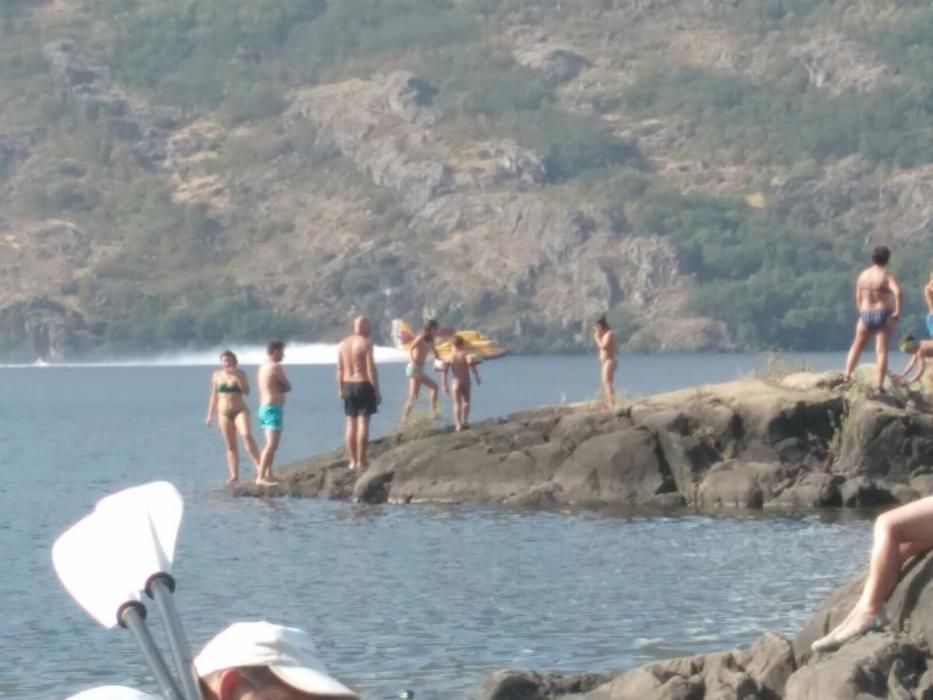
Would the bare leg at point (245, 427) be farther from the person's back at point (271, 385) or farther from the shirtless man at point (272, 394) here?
the person's back at point (271, 385)

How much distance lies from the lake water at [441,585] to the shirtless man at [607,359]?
2860 millimetres

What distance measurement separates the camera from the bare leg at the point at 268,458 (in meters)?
28.0

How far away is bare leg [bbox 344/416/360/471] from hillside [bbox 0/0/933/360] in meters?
100.0

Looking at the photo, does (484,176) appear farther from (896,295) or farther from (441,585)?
(441,585)

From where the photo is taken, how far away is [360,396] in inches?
1061

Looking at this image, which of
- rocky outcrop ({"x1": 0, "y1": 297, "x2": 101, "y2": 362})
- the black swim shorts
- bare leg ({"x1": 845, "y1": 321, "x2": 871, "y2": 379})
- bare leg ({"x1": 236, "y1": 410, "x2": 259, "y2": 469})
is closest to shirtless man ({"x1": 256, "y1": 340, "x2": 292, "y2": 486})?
bare leg ({"x1": 236, "y1": 410, "x2": 259, "y2": 469})

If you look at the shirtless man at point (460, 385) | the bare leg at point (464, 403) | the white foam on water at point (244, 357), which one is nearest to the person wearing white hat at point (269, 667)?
A: the shirtless man at point (460, 385)

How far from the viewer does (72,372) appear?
140375 mm

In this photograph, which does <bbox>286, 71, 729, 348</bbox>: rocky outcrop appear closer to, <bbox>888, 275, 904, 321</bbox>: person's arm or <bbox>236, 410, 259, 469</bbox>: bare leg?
<bbox>236, 410, 259, 469</bbox>: bare leg

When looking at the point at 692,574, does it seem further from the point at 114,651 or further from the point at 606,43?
the point at 606,43

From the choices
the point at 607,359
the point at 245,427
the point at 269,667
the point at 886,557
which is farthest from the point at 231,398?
the point at 269,667

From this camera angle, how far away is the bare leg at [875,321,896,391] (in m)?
24.2

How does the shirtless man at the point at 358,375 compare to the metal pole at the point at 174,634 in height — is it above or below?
below

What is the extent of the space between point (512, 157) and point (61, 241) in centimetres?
2851
